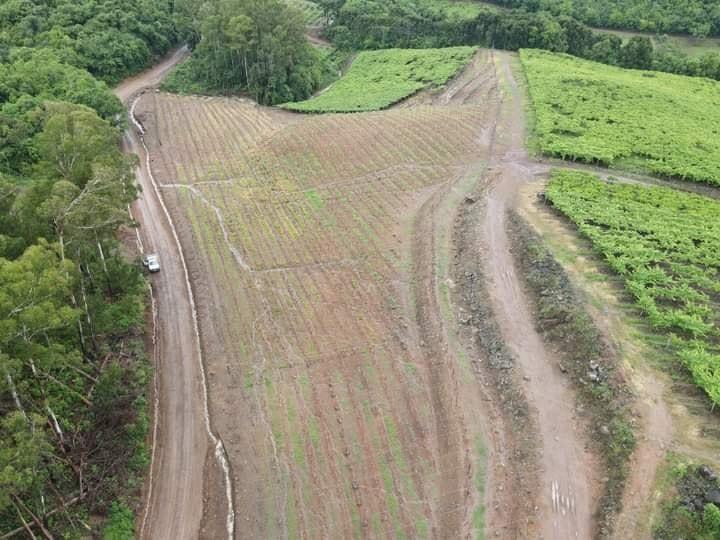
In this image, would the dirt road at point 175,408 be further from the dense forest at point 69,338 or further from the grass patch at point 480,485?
the grass patch at point 480,485

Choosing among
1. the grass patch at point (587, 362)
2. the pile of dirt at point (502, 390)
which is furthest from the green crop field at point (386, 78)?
the grass patch at point (587, 362)

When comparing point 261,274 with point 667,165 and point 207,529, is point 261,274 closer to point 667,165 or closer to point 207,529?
point 207,529

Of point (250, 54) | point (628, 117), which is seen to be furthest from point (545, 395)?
point (250, 54)

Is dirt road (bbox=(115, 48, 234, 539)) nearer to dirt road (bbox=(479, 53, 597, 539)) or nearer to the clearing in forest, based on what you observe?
the clearing in forest

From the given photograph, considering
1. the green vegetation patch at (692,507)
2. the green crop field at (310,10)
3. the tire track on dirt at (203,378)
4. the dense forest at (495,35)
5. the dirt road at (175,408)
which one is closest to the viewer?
the green vegetation patch at (692,507)

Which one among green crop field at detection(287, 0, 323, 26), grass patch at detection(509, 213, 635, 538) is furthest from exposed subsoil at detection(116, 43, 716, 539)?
green crop field at detection(287, 0, 323, 26)

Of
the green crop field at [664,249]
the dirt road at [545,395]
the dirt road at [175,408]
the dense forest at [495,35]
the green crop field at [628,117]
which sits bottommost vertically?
the dirt road at [175,408]
